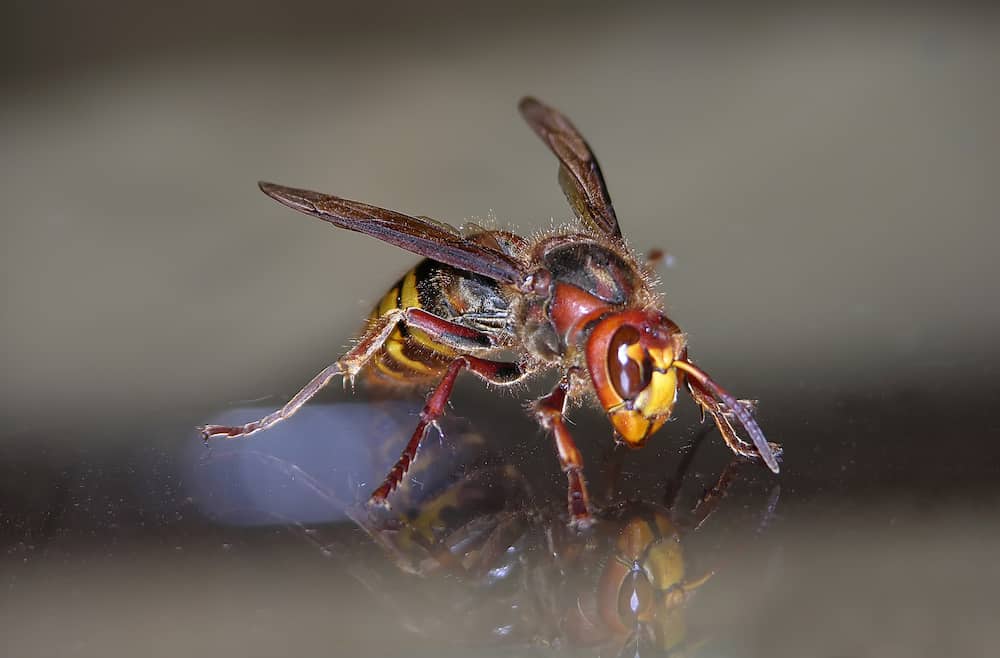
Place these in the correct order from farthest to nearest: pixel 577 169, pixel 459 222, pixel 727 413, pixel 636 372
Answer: pixel 459 222 → pixel 577 169 → pixel 727 413 → pixel 636 372

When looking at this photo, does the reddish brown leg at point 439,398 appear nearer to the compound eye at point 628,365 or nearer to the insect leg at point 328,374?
the insect leg at point 328,374

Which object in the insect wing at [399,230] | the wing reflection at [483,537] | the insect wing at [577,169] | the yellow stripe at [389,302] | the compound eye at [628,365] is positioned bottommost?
the wing reflection at [483,537]

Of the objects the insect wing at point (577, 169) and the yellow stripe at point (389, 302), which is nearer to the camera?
the yellow stripe at point (389, 302)

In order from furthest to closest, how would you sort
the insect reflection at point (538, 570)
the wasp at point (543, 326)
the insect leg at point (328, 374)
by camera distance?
the insect leg at point (328, 374) → the wasp at point (543, 326) → the insect reflection at point (538, 570)

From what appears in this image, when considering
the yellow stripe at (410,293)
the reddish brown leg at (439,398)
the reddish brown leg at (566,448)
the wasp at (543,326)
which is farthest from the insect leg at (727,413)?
the yellow stripe at (410,293)

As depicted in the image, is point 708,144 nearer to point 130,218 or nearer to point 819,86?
point 819,86

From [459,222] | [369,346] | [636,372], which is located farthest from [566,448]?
[459,222]

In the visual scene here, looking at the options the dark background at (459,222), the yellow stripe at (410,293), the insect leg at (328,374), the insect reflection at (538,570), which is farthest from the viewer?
the yellow stripe at (410,293)

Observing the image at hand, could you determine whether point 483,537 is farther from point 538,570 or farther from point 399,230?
point 399,230
